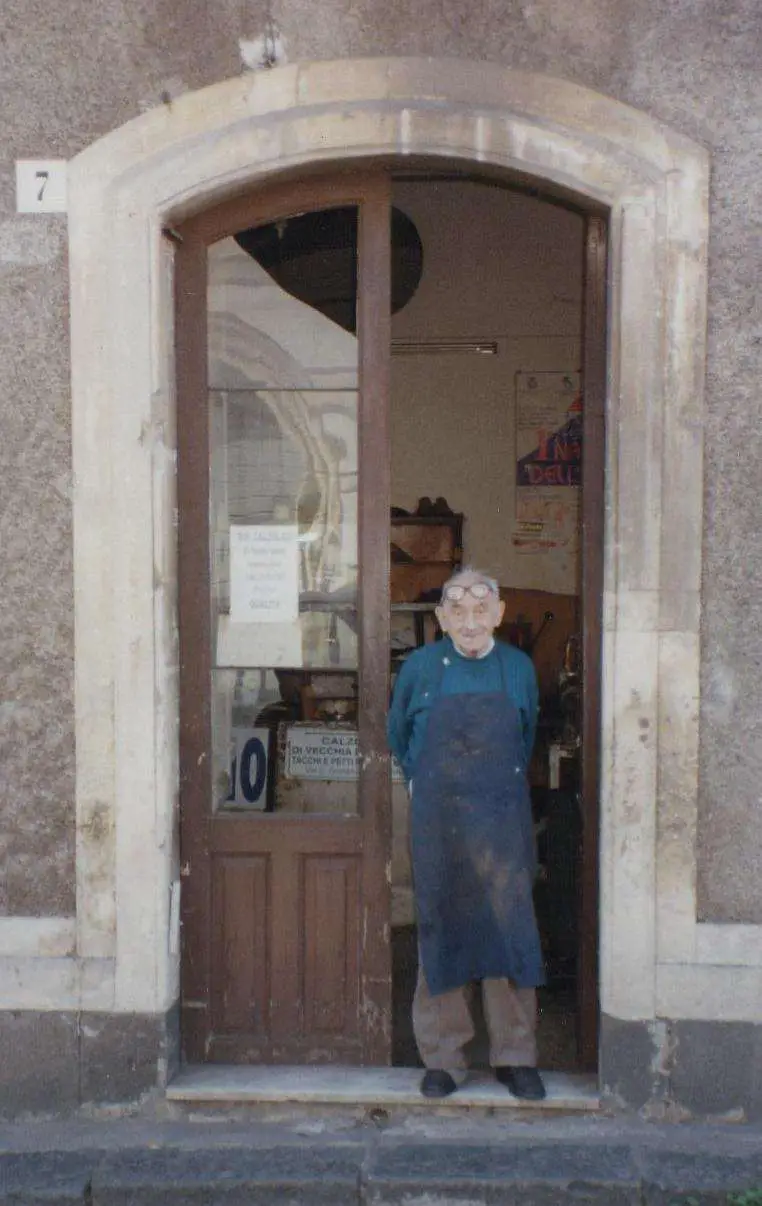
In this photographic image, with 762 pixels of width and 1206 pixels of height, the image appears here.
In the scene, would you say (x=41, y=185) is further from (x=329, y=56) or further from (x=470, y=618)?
(x=470, y=618)

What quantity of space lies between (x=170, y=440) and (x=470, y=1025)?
7.73ft

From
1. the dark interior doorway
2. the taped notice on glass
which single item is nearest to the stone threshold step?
the taped notice on glass

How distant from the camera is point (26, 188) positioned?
12.8 feet

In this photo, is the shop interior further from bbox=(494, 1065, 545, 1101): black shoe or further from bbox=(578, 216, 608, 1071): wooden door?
bbox=(494, 1065, 545, 1101): black shoe

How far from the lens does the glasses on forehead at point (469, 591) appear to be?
3951mm

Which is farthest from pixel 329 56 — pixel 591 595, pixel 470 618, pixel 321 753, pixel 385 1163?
pixel 385 1163

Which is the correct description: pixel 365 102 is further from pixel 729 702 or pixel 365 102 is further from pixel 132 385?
pixel 729 702

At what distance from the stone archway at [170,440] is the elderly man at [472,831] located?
0.31 metres

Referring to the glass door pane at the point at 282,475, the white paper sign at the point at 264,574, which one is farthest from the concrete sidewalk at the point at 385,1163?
the white paper sign at the point at 264,574

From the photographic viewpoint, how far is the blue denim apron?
155 inches

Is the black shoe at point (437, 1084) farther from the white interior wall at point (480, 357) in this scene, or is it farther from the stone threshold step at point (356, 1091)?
the white interior wall at point (480, 357)

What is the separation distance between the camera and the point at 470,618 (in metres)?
3.95

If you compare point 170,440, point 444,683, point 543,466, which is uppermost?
point 543,466

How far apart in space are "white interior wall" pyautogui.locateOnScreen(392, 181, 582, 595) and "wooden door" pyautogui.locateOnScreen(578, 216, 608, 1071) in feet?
10.6
